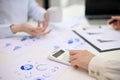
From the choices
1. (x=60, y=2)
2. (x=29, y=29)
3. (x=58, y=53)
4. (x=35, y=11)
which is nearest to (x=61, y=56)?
(x=58, y=53)

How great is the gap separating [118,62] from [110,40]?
310 mm

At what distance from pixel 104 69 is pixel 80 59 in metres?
0.11

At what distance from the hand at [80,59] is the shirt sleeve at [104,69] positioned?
25mm

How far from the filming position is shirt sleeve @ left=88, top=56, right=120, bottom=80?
585 millimetres

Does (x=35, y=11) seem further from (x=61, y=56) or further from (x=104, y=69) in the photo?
(x=104, y=69)

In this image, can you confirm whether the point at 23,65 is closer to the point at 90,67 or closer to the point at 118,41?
the point at 90,67

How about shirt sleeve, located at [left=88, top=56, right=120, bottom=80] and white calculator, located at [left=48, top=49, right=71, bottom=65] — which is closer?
shirt sleeve, located at [left=88, top=56, right=120, bottom=80]

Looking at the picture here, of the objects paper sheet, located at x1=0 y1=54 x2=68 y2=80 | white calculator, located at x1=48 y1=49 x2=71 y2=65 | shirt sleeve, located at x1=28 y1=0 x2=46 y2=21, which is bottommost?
paper sheet, located at x1=0 y1=54 x2=68 y2=80

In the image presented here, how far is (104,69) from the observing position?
1.98 feet

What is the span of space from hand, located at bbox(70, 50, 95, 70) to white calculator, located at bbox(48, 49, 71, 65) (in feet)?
0.06

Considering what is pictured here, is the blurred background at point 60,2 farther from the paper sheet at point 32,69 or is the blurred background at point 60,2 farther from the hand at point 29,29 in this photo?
the paper sheet at point 32,69

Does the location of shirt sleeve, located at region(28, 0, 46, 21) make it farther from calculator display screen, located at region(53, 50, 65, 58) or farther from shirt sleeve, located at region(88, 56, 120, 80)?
shirt sleeve, located at region(88, 56, 120, 80)

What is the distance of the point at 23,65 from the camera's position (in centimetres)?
70

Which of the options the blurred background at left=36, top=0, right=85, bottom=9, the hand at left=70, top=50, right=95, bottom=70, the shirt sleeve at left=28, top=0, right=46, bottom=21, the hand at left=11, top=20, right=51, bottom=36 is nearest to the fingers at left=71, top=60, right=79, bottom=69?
the hand at left=70, top=50, right=95, bottom=70
